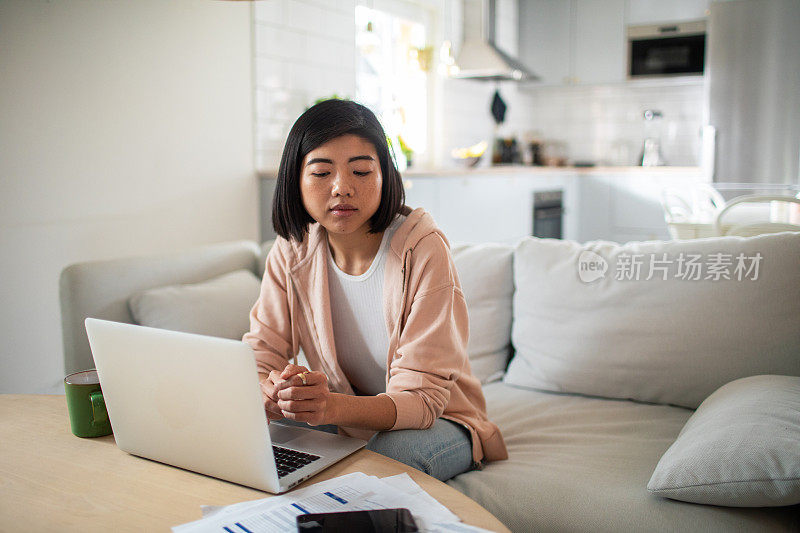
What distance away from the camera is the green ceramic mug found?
1111mm

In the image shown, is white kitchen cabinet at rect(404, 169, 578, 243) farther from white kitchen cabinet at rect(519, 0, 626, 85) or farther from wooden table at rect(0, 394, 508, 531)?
wooden table at rect(0, 394, 508, 531)

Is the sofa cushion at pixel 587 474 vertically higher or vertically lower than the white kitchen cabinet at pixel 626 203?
lower

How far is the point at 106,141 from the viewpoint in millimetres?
2730

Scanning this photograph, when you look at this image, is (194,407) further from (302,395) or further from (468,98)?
(468,98)

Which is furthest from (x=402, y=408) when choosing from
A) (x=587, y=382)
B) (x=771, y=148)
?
(x=771, y=148)

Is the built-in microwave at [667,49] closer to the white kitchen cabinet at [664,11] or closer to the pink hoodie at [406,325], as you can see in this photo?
the white kitchen cabinet at [664,11]

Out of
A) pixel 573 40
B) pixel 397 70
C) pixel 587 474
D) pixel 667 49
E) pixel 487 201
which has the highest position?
pixel 573 40

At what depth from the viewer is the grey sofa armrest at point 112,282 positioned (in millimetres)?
1812

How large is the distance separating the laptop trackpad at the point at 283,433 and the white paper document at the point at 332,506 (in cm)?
19

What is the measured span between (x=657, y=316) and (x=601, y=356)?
17 centimetres

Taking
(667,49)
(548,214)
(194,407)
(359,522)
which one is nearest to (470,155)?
(548,214)

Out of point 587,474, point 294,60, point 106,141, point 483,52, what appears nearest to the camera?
point 587,474

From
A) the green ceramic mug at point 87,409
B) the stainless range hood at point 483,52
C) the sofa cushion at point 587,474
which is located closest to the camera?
the green ceramic mug at point 87,409

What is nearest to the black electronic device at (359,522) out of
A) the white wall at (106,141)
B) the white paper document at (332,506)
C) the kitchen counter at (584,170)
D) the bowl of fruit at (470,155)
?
the white paper document at (332,506)
